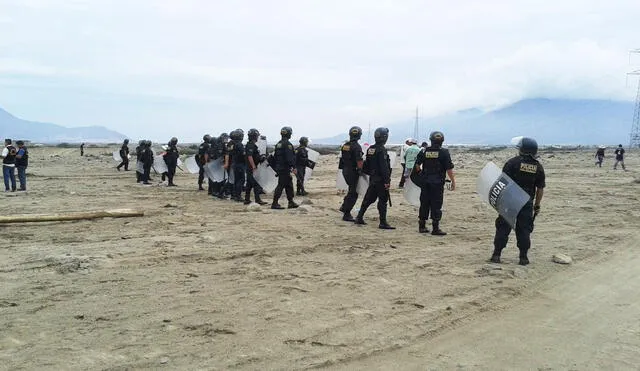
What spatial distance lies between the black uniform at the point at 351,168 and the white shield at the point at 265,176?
2.80 m

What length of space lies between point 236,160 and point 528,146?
833 centimetres

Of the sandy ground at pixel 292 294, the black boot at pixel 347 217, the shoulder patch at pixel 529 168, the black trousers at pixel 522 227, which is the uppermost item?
the shoulder patch at pixel 529 168

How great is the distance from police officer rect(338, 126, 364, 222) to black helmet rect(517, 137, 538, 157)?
4015 mm

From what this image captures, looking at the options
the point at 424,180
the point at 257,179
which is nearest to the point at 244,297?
the point at 424,180

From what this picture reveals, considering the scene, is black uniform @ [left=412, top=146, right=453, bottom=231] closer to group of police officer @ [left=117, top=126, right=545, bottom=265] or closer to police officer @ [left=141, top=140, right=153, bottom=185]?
group of police officer @ [left=117, top=126, right=545, bottom=265]

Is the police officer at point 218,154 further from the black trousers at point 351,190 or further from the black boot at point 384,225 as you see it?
the black boot at point 384,225

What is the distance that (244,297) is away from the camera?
18.5 ft

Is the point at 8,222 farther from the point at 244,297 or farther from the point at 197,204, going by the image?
the point at 244,297

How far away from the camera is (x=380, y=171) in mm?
10016

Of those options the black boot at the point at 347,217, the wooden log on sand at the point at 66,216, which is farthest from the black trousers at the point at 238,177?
the black boot at the point at 347,217

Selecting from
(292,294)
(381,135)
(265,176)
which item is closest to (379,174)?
(381,135)

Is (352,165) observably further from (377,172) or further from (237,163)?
(237,163)

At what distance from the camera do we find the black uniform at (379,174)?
998 cm

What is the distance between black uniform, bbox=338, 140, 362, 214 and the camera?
10.9 meters
